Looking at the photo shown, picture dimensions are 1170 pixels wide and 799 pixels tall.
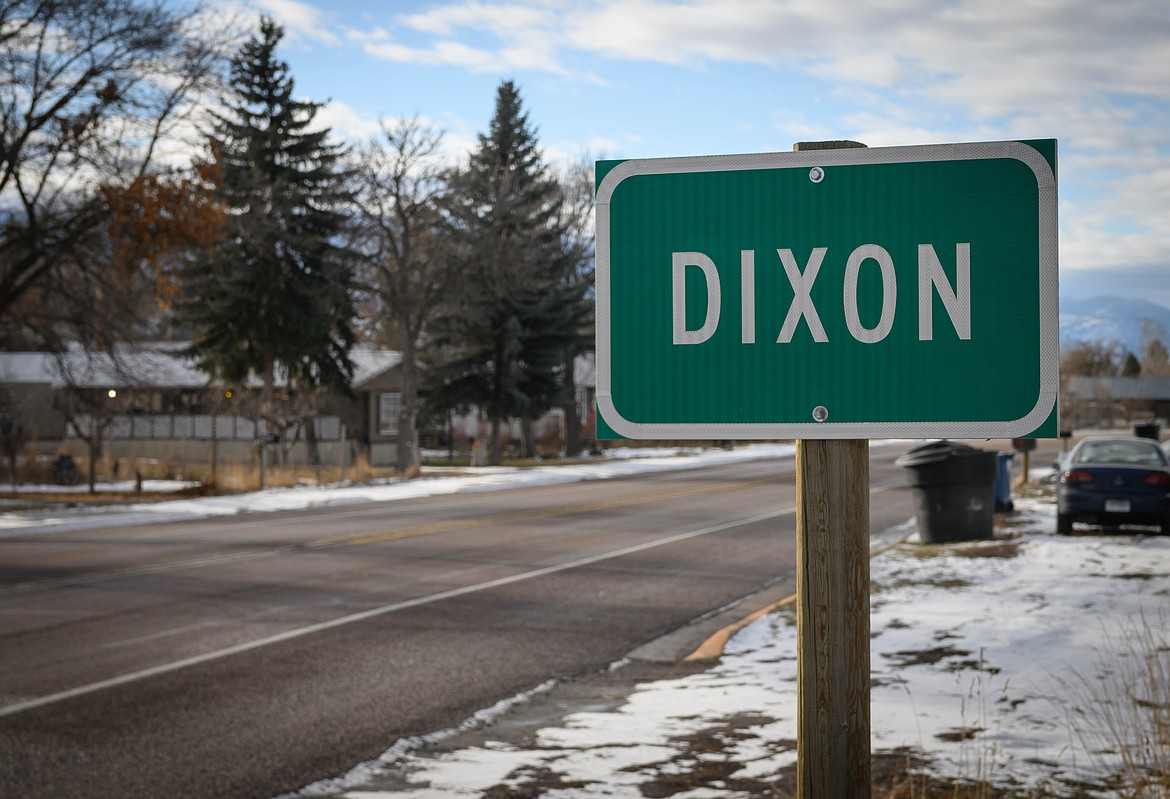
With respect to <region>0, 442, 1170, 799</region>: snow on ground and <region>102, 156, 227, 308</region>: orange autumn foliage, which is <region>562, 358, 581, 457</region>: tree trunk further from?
<region>0, 442, 1170, 799</region>: snow on ground

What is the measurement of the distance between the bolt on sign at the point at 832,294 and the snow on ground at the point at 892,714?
3.50m

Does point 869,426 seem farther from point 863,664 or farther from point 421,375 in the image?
point 421,375

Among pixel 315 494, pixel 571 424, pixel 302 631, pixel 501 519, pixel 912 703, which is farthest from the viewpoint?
pixel 571 424

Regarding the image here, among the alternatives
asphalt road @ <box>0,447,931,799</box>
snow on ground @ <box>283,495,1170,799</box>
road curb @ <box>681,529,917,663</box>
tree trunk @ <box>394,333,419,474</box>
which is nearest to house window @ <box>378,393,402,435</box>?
tree trunk @ <box>394,333,419,474</box>

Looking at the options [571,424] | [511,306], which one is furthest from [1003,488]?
[571,424]

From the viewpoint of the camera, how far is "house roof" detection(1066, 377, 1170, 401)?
9744 centimetres

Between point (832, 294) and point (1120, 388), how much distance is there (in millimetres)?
114067

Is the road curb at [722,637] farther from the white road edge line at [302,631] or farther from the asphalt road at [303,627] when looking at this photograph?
the white road edge line at [302,631]

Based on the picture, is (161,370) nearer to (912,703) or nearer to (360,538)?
(360,538)

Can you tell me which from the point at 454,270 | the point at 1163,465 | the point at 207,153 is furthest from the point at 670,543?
the point at 454,270

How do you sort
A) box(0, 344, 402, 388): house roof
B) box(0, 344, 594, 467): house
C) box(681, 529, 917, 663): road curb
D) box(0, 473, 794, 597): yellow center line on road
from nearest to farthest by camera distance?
box(681, 529, 917, 663): road curb < box(0, 473, 794, 597): yellow center line on road < box(0, 344, 594, 467): house < box(0, 344, 402, 388): house roof

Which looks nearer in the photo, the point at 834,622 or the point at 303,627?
the point at 834,622

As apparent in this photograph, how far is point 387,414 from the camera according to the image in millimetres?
51750

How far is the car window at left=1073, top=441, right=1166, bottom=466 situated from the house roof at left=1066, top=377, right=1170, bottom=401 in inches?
3106
